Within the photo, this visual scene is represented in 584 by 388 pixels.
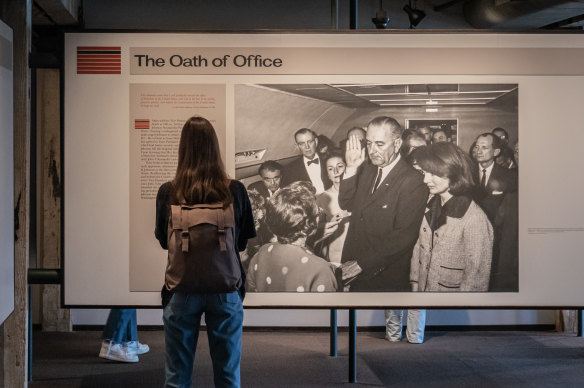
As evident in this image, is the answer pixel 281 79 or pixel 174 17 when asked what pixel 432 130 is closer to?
pixel 281 79

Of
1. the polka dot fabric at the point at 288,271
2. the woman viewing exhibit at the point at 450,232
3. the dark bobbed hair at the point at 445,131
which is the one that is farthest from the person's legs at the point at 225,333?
the dark bobbed hair at the point at 445,131

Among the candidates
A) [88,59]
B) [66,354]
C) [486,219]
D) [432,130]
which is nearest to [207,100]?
[88,59]

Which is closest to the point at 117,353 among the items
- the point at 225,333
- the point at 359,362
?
the point at 359,362

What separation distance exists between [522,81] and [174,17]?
3618mm

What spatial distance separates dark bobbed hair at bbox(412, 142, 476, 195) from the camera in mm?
3822

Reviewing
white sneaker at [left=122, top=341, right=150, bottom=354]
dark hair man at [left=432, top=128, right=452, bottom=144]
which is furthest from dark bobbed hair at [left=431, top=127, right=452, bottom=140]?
white sneaker at [left=122, top=341, right=150, bottom=354]

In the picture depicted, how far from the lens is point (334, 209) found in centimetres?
383

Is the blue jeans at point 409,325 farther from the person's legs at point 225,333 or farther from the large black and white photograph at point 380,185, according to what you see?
the person's legs at point 225,333

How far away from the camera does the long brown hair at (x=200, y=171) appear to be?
275cm

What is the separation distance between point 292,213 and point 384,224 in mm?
523

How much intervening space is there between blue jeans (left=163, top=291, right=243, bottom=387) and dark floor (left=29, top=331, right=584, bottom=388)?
1726mm

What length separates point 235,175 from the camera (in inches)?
149

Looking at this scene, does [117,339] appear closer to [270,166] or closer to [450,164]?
[270,166]

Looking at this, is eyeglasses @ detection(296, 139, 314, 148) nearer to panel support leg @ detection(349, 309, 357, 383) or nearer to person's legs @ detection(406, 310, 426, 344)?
panel support leg @ detection(349, 309, 357, 383)
